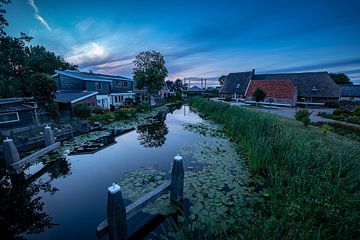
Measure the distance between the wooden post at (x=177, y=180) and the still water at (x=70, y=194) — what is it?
72.4 inches

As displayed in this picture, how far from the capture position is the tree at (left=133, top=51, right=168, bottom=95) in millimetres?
29859

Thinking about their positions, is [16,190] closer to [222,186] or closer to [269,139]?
[222,186]

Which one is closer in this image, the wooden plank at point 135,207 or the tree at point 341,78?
the wooden plank at point 135,207

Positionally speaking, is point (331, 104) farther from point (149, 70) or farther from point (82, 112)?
point (82, 112)

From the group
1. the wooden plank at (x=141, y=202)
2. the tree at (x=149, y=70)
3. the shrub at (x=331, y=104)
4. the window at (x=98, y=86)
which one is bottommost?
the wooden plank at (x=141, y=202)

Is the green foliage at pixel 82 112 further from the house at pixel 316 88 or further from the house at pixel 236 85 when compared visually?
the house at pixel 316 88

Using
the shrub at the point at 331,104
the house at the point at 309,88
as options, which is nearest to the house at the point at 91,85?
the house at the point at 309,88

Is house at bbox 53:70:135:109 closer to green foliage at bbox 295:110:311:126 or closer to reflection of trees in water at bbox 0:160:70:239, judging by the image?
reflection of trees in water at bbox 0:160:70:239

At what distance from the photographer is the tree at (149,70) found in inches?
1176

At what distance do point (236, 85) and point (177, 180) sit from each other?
39.9 metres

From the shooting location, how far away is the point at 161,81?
30.7 m

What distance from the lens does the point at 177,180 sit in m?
3.86

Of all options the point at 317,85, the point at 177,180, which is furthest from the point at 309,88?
the point at 177,180

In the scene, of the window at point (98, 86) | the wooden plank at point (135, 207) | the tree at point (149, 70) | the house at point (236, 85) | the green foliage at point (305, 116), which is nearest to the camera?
the wooden plank at point (135, 207)
